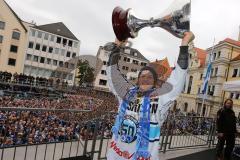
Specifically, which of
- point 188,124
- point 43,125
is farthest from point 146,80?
point 188,124

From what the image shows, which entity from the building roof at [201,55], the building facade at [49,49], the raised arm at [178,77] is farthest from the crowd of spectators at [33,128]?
the building facade at [49,49]

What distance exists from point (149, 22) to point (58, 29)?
69766mm

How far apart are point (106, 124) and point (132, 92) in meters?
2.86

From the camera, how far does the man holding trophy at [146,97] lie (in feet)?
9.09

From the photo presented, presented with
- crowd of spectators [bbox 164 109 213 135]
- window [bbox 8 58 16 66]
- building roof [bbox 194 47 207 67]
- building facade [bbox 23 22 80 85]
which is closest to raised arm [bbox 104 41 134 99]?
crowd of spectators [bbox 164 109 213 135]

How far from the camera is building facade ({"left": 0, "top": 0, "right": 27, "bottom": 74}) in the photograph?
51.6m

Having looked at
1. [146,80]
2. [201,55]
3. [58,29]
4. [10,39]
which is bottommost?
[146,80]

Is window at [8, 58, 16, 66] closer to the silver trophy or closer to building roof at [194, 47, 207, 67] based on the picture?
building roof at [194, 47, 207, 67]

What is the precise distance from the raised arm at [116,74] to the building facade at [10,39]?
52.5m

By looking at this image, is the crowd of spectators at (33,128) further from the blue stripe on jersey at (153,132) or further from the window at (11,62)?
the window at (11,62)

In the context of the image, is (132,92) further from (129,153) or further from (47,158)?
(47,158)

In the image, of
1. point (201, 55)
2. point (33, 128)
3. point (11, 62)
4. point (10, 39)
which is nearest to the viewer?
point (33, 128)

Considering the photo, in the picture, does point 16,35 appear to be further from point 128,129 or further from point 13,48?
point 128,129

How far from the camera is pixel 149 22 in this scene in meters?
2.90
